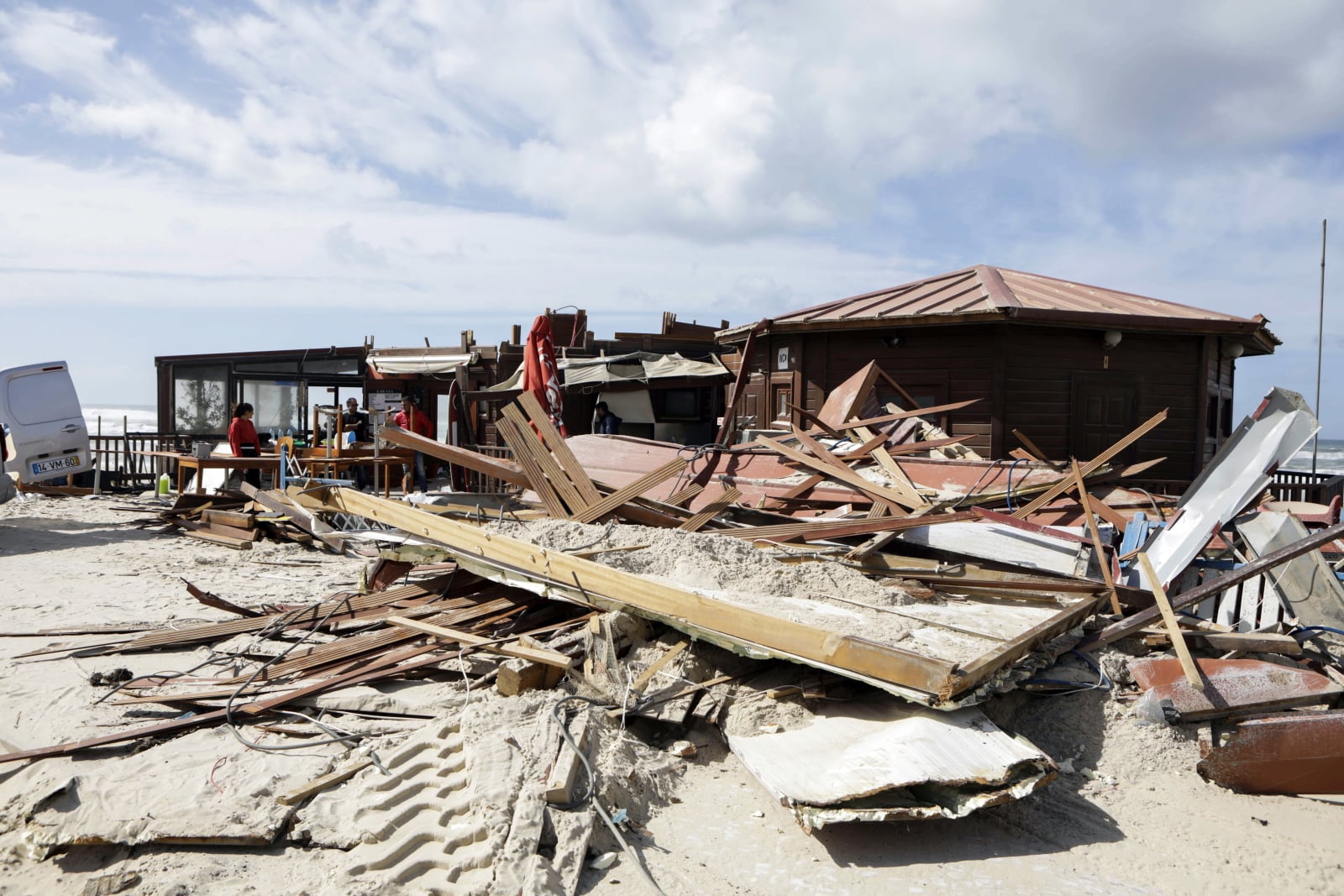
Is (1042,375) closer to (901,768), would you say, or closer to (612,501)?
(612,501)

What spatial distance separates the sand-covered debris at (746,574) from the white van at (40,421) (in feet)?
39.1

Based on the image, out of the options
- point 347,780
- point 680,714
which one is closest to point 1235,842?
point 680,714

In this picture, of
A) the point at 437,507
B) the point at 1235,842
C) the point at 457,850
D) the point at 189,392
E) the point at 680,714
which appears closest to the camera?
the point at 457,850

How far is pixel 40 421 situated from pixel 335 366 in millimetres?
8216

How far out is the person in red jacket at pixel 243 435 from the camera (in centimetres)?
1280

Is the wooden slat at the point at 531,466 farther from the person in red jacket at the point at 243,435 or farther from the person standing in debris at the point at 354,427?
the person standing in debris at the point at 354,427

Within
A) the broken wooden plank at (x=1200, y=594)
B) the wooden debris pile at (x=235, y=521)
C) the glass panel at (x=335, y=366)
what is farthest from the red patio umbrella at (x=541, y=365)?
the glass panel at (x=335, y=366)

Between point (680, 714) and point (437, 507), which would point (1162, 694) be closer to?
point (680, 714)

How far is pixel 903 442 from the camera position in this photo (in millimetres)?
8727

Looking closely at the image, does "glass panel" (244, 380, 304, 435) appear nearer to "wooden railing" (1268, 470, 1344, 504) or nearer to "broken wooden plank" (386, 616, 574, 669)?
"broken wooden plank" (386, 616, 574, 669)

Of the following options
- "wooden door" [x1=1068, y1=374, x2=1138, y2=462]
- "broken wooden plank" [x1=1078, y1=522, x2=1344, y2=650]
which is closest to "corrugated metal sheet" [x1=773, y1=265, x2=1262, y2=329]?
"wooden door" [x1=1068, y1=374, x2=1138, y2=462]

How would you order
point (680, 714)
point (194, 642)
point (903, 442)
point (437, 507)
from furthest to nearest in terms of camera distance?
1. point (903, 442)
2. point (437, 507)
3. point (194, 642)
4. point (680, 714)

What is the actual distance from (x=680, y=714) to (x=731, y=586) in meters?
1.01

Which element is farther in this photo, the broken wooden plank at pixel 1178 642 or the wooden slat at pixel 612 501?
the wooden slat at pixel 612 501
